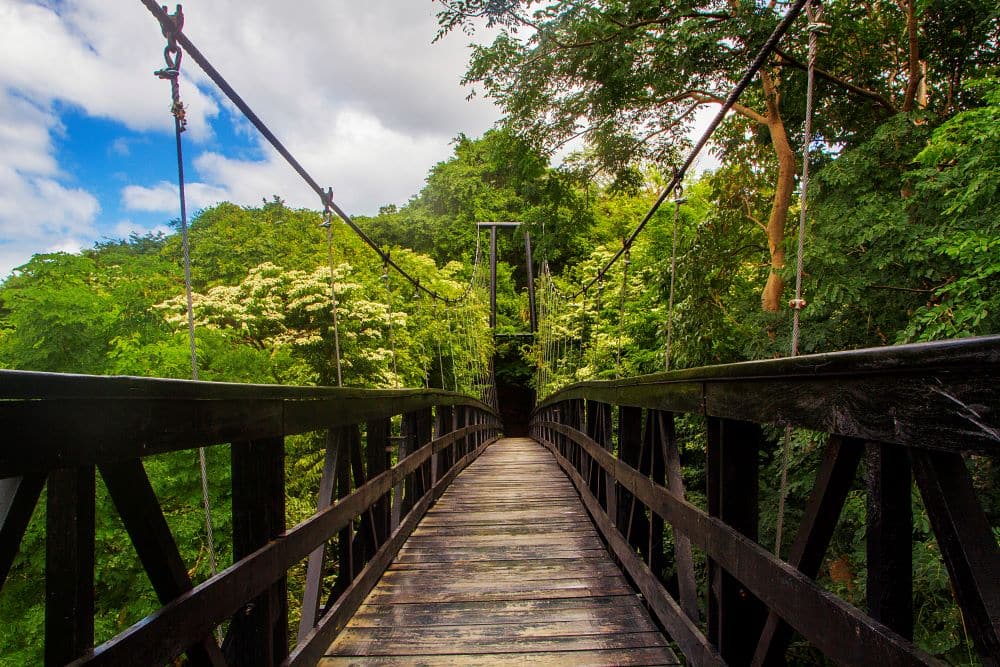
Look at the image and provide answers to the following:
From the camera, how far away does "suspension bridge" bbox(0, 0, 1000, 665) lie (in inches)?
29.0

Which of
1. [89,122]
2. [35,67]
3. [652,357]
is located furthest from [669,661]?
[89,122]

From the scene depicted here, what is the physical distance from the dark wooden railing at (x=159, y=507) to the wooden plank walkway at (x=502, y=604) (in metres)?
0.21

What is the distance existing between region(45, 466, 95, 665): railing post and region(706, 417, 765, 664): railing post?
1.32m

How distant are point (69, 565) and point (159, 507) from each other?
5.0 inches

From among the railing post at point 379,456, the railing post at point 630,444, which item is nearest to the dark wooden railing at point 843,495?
the railing post at point 630,444

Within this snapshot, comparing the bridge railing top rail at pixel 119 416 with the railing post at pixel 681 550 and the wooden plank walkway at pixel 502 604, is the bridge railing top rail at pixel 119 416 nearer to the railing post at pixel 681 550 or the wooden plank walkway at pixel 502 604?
the wooden plank walkway at pixel 502 604

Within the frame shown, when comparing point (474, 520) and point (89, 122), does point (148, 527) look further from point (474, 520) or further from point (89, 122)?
point (89, 122)

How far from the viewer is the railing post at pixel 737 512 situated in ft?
4.64

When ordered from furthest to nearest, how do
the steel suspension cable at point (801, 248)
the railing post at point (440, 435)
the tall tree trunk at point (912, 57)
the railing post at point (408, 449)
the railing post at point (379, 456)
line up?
the tall tree trunk at point (912, 57)
the railing post at point (440, 435)
the railing post at point (408, 449)
the railing post at point (379, 456)
the steel suspension cable at point (801, 248)

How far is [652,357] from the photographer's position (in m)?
8.90

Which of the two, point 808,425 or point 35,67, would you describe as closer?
point 808,425

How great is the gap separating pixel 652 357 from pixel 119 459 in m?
8.51

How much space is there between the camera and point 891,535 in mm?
849

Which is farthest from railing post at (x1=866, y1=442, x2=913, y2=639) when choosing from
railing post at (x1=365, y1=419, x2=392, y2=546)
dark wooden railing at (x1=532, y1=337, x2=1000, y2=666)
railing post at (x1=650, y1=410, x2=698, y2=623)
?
railing post at (x1=365, y1=419, x2=392, y2=546)
